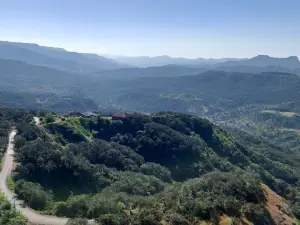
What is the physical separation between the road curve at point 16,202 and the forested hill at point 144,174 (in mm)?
1391

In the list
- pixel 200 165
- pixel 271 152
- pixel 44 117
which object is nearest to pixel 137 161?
pixel 200 165

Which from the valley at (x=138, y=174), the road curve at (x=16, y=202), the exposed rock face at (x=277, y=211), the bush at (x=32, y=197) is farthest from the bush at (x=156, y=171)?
the bush at (x=32, y=197)

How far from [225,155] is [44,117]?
6999 cm

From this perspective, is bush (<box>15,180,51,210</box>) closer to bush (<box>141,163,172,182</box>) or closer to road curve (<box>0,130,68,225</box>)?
road curve (<box>0,130,68,225</box>)

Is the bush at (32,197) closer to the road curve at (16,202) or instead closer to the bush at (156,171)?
the road curve at (16,202)

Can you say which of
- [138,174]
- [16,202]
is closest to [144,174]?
[138,174]

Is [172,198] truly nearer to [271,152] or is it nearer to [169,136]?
[169,136]

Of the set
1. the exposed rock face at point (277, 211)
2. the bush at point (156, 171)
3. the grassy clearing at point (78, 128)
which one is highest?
the exposed rock face at point (277, 211)

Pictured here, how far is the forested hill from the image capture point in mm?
40500

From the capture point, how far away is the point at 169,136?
416 feet

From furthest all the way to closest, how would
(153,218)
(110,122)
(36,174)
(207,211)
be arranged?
(110,122), (36,174), (207,211), (153,218)

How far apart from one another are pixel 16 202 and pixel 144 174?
49.2m

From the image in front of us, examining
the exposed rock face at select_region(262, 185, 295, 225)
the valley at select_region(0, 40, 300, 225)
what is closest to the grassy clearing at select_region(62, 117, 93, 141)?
the valley at select_region(0, 40, 300, 225)

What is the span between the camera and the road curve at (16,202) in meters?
40.2
